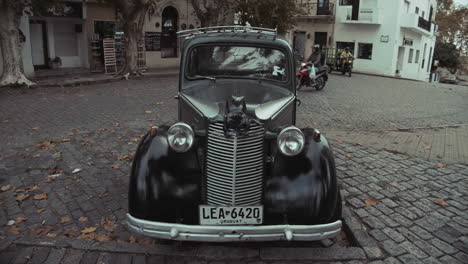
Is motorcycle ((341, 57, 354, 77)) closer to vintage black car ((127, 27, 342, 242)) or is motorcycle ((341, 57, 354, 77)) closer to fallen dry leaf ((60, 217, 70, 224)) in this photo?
vintage black car ((127, 27, 342, 242))

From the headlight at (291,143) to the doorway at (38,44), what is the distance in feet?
57.6

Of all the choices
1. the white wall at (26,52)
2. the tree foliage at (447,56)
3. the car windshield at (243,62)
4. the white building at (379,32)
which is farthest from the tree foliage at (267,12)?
the tree foliage at (447,56)

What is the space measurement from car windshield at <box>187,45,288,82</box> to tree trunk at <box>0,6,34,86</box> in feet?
36.1

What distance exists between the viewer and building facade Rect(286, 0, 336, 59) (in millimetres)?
30016

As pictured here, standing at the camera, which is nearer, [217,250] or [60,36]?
[217,250]

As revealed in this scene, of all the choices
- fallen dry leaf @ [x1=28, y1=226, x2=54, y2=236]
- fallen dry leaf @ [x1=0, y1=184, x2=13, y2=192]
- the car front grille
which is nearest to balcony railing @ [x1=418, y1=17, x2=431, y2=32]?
the car front grille

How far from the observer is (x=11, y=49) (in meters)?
12.8

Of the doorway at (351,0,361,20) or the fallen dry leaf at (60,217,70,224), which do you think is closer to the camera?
the fallen dry leaf at (60,217,70,224)

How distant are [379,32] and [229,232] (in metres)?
29.0

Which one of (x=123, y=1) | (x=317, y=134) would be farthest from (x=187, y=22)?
(x=317, y=134)

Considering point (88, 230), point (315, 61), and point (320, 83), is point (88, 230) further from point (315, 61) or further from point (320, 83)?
point (320, 83)

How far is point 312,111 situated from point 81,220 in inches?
291

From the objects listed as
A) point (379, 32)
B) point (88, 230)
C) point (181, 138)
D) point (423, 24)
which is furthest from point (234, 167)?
point (423, 24)

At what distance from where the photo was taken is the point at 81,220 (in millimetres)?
3908
